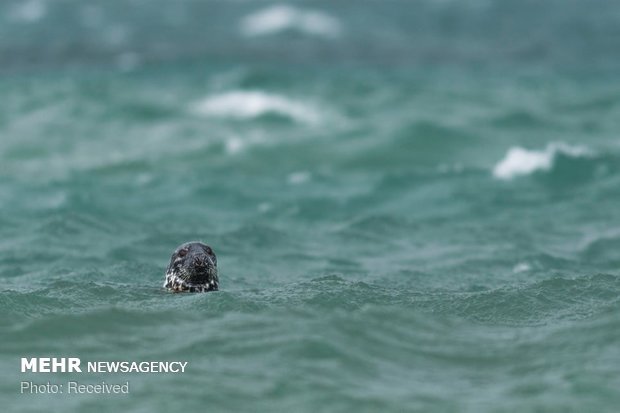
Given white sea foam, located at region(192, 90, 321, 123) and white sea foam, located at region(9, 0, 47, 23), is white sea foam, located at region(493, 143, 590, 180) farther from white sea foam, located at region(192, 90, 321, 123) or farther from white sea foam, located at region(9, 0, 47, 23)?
white sea foam, located at region(9, 0, 47, 23)

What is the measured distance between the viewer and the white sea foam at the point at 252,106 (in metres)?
30.8

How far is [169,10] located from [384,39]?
10.2m

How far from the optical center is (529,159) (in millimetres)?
25484

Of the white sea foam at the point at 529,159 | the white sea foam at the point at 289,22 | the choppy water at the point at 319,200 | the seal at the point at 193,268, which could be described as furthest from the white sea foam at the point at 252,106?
the seal at the point at 193,268

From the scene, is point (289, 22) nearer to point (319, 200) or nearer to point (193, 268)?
point (319, 200)

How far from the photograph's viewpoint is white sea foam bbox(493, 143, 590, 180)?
24.7 meters

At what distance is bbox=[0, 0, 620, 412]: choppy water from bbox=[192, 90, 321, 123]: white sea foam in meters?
0.09

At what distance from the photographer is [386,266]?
1723 cm

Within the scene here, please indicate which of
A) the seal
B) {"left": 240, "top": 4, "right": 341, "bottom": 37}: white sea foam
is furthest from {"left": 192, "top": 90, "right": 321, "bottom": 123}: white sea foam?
the seal

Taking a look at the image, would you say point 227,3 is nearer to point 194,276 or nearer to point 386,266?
point 386,266

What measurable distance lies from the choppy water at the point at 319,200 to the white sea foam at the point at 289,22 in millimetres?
138

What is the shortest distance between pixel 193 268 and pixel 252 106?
18589 millimetres

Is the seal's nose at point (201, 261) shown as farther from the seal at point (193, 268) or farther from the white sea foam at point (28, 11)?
the white sea foam at point (28, 11)

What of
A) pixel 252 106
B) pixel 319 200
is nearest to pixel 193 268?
pixel 319 200
